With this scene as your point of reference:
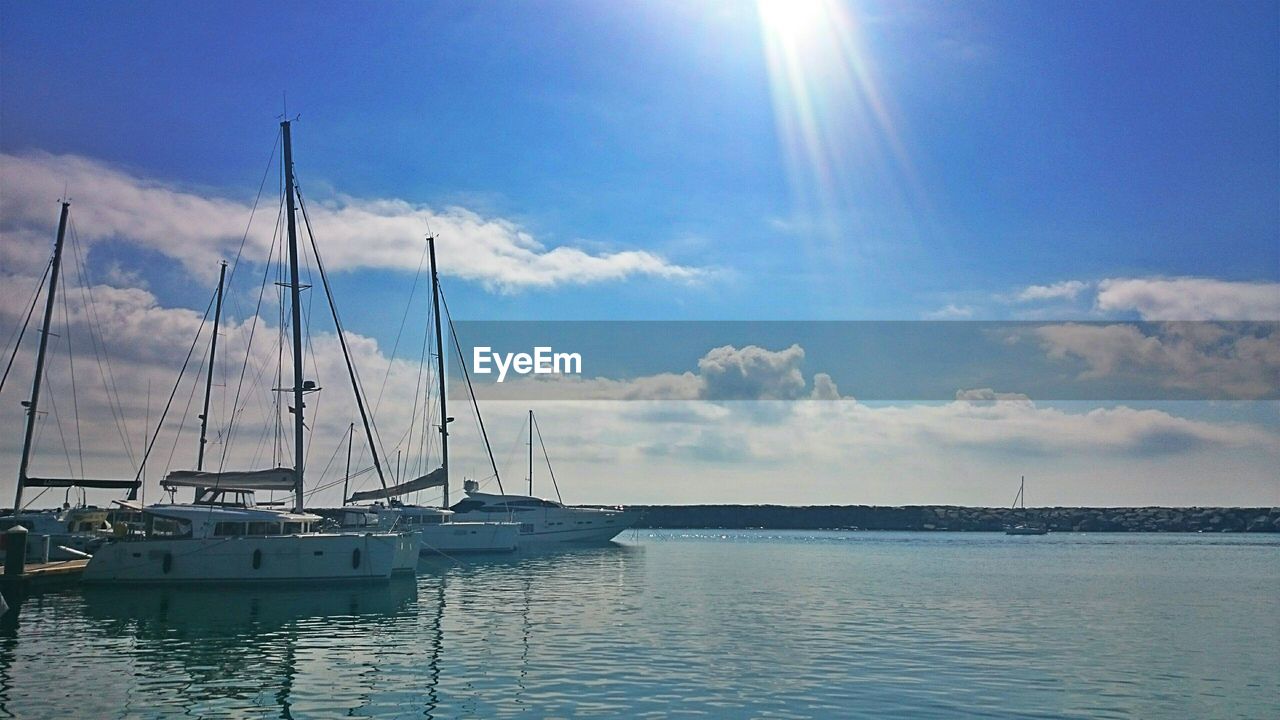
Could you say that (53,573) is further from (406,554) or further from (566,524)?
(566,524)

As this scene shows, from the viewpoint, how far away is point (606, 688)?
25.3 m

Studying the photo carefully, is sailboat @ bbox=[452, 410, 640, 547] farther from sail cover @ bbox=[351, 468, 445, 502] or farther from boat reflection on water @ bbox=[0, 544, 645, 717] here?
boat reflection on water @ bbox=[0, 544, 645, 717]

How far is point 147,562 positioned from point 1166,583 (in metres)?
55.1

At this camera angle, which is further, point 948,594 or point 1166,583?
point 1166,583

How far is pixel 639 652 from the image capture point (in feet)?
102

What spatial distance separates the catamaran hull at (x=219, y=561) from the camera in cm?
4594

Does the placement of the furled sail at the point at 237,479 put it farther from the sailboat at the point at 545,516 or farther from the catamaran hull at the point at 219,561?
the sailboat at the point at 545,516

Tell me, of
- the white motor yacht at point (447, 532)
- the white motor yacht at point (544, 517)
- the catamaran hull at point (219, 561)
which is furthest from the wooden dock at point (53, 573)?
the white motor yacht at point (544, 517)

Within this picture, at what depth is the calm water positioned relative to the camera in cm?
2380

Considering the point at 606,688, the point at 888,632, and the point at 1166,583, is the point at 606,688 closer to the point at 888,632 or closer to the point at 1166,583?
the point at 888,632

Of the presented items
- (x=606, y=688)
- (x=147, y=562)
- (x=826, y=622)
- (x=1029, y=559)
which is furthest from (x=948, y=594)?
(x=1029, y=559)

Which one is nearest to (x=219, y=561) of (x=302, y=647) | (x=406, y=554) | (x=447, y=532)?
(x=406, y=554)

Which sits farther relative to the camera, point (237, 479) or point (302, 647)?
point (237, 479)

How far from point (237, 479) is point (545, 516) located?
160ft
